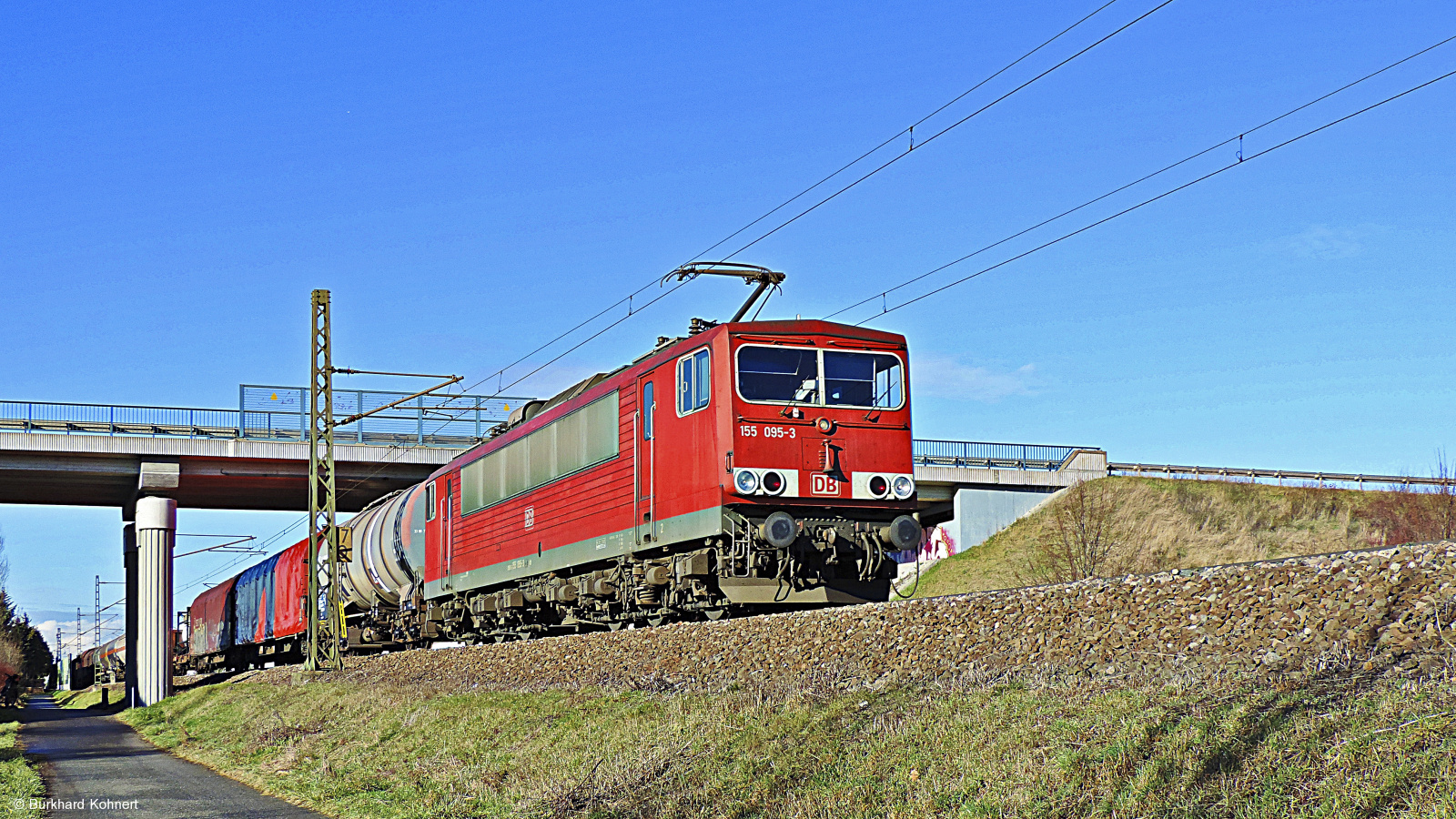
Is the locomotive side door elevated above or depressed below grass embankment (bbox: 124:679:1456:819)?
above

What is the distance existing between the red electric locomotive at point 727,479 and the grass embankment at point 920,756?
3.63m

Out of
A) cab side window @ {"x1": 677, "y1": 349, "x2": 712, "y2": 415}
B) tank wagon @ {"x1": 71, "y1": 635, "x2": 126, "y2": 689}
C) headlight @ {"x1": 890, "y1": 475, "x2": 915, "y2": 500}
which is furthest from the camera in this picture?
tank wagon @ {"x1": 71, "y1": 635, "x2": 126, "y2": 689}

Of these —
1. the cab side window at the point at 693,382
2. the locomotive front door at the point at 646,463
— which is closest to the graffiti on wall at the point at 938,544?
the locomotive front door at the point at 646,463

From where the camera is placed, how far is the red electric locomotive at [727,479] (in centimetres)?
1702

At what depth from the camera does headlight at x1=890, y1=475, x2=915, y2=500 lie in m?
17.9

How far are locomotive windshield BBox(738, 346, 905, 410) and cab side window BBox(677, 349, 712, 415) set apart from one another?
55 cm

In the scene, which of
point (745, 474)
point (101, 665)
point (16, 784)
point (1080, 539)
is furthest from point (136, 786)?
point (101, 665)

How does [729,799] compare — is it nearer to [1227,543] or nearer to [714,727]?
[714,727]

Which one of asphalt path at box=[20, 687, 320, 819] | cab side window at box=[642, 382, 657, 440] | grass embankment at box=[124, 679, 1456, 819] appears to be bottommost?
asphalt path at box=[20, 687, 320, 819]

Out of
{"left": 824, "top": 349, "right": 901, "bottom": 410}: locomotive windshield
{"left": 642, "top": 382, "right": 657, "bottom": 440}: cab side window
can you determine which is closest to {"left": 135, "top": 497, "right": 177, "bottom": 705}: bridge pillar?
{"left": 642, "top": 382, "right": 657, "bottom": 440}: cab side window

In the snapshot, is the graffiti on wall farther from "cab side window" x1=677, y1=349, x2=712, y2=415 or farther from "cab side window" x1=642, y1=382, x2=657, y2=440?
"cab side window" x1=677, y1=349, x2=712, y2=415

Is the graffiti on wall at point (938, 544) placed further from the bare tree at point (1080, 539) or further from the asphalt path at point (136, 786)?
the asphalt path at point (136, 786)

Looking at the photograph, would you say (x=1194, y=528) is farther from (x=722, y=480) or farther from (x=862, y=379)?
(x=722, y=480)

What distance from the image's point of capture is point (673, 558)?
18281 millimetres
